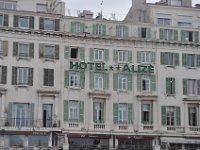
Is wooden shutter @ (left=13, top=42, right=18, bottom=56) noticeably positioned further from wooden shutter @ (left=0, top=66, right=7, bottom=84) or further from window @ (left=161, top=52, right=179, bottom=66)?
window @ (left=161, top=52, right=179, bottom=66)

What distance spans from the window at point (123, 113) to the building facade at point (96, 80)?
113 millimetres

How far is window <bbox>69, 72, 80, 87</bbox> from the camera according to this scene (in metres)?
60.4

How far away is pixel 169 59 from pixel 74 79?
465 inches

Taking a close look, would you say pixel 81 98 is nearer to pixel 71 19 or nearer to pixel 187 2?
pixel 71 19

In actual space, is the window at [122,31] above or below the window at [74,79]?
above

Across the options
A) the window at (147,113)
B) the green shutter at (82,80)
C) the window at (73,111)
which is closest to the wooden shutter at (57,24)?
the green shutter at (82,80)

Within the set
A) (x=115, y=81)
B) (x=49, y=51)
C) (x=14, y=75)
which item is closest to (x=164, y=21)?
(x=115, y=81)

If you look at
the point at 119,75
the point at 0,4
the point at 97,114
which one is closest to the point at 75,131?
the point at 97,114

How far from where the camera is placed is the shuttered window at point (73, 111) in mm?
59406

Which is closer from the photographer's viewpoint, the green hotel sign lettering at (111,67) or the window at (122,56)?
the green hotel sign lettering at (111,67)

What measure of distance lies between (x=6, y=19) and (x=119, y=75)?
46.1 ft

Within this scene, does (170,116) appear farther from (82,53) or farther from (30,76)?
(30,76)

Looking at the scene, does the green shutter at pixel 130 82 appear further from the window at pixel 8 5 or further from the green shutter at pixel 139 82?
the window at pixel 8 5

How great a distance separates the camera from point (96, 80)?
61.2 meters
